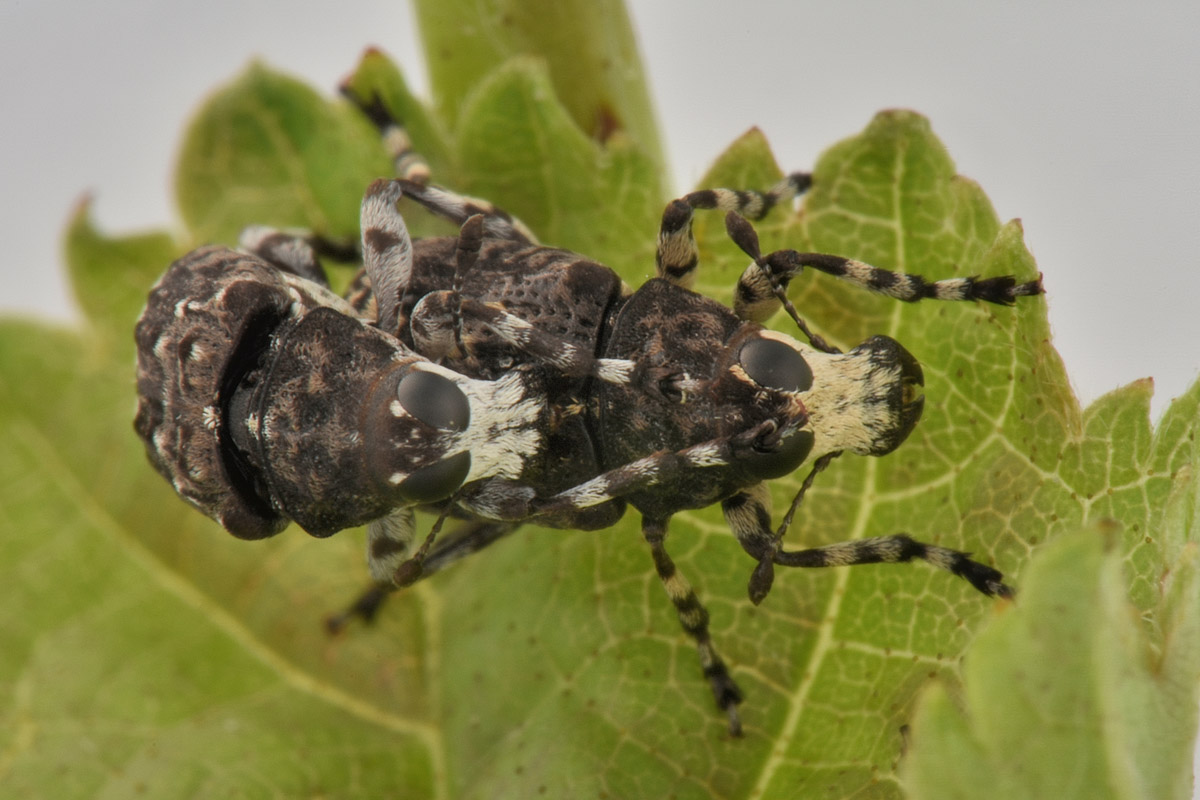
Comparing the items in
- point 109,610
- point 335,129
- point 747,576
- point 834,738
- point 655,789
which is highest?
point 335,129

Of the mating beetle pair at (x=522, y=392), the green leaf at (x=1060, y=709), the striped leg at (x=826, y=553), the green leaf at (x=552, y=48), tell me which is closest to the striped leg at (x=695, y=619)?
the mating beetle pair at (x=522, y=392)

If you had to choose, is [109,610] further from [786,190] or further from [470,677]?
[786,190]

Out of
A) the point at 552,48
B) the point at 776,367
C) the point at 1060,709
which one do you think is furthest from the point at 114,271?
the point at 1060,709

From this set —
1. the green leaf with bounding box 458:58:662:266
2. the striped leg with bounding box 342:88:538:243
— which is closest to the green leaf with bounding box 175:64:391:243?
Result: the striped leg with bounding box 342:88:538:243

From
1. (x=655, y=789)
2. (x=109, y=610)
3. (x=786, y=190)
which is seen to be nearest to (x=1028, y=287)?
(x=786, y=190)

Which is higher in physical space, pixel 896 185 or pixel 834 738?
pixel 896 185

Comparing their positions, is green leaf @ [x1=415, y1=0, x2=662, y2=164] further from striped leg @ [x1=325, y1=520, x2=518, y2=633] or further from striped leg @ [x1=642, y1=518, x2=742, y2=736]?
striped leg @ [x1=325, y1=520, x2=518, y2=633]

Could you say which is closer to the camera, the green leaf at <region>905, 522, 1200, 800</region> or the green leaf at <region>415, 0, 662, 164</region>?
the green leaf at <region>905, 522, 1200, 800</region>
